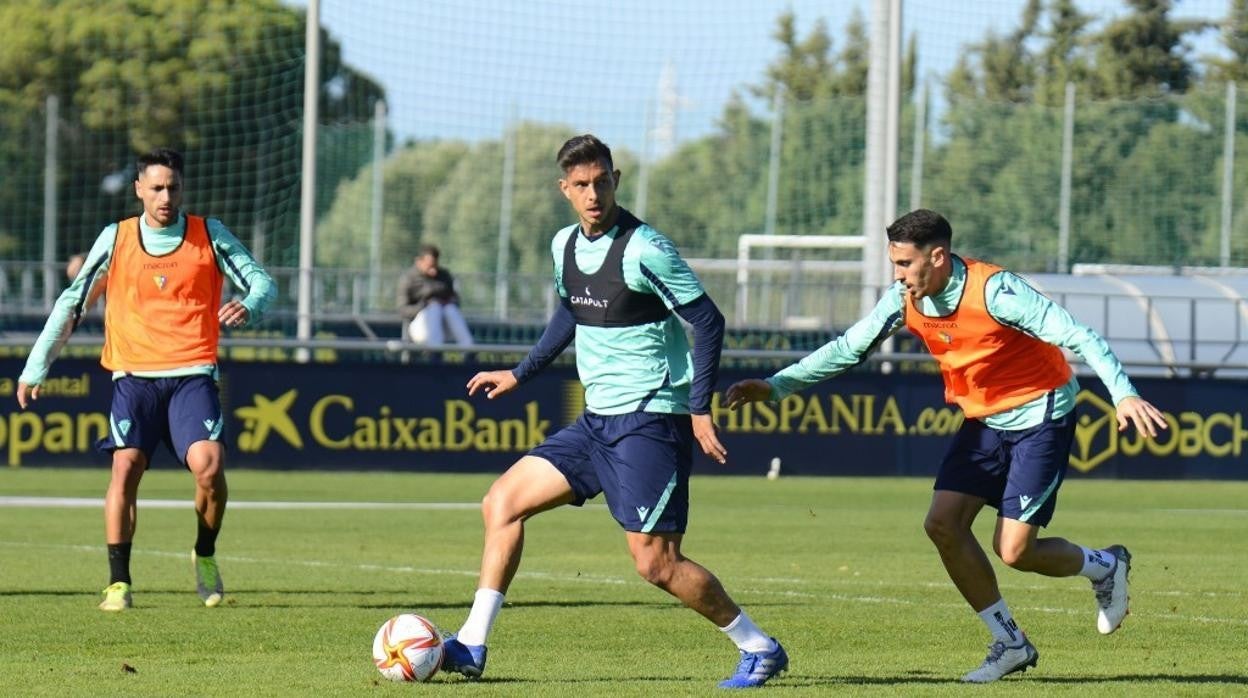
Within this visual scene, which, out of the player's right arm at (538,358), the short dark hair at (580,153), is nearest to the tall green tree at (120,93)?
the player's right arm at (538,358)

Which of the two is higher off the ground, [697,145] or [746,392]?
[697,145]

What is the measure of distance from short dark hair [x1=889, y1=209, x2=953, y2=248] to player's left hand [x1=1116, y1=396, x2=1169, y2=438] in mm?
923

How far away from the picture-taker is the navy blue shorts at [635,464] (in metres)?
8.28

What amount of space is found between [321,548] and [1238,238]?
2928 cm

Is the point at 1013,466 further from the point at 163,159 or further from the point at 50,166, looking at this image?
the point at 50,166

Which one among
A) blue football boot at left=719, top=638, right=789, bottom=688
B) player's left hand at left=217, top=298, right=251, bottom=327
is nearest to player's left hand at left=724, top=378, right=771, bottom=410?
blue football boot at left=719, top=638, right=789, bottom=688

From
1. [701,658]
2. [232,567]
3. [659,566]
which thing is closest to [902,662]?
[701,658]

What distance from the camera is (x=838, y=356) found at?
29.6ft

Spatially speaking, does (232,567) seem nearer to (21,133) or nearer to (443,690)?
(443,690)

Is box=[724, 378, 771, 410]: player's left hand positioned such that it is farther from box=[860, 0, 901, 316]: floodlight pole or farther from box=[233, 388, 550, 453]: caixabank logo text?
box=[860, 0, 901, 316]: floodlight pole

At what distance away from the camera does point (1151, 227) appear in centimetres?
4306

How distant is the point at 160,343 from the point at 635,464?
3862mm

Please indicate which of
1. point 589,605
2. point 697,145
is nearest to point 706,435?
point 589,605

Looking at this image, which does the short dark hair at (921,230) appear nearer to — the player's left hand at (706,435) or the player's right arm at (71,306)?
the player's left hand at (706,435)
